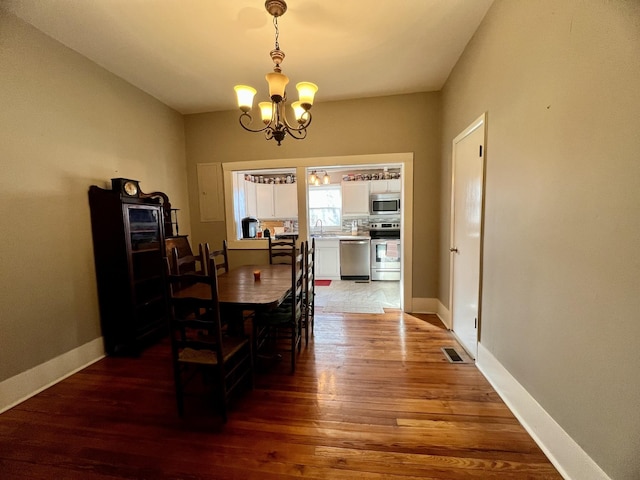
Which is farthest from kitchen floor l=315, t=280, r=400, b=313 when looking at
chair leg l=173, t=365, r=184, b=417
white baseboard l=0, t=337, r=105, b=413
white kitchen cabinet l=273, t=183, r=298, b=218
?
white baseboard l=0, t=337, r=105, b=413

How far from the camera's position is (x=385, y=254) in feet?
17.2

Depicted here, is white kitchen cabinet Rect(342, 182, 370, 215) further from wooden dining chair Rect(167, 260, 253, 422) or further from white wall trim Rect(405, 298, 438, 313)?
wooden dining chair Rect(167, 260, 253, 422)

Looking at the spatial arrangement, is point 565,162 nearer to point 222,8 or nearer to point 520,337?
point 520,337

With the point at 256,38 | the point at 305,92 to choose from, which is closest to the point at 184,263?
the point at 305,92

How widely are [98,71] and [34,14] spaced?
0.64m

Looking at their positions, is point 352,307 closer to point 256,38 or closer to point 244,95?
point 244,95

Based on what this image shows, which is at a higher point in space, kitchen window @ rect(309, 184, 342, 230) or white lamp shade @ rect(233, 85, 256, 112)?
white lamp shade @ rect(233, 85, 256, 112)

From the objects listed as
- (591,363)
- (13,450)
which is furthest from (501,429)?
(13,450)

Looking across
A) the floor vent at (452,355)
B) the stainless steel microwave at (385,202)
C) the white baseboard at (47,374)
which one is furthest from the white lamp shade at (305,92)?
the stainless steel microwave at (385,202)

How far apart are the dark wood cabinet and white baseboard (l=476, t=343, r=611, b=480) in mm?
2929

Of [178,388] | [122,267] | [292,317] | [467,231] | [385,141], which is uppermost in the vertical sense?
[385,141]

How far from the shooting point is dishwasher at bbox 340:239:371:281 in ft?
17.3

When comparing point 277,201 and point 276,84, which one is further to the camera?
point 277,201

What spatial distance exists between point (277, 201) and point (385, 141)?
317cm
